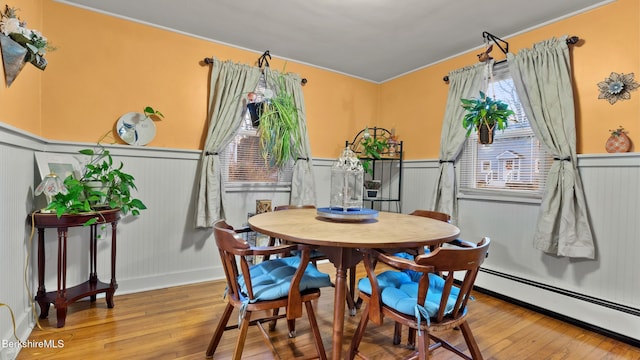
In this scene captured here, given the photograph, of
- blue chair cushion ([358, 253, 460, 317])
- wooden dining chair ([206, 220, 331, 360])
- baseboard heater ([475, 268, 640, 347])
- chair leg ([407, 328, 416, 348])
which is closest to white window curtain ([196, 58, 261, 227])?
wooden dining chair ([206, 220, 331, 360])

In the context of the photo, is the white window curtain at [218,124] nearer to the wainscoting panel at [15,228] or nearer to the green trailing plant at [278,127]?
the green trailing plant at [278,127]

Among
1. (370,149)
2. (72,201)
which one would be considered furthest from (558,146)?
(72,201)

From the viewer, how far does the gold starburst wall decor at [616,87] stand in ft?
7.19

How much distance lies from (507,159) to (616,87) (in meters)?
0.91

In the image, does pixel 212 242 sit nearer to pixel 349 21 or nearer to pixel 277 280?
pixel 277 280

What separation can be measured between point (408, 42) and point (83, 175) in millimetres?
3231

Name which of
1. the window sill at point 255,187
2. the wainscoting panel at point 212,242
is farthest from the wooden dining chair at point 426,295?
the window sill at point 255,187

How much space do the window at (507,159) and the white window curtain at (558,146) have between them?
165 mm

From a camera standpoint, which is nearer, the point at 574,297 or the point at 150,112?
the point at 574,297

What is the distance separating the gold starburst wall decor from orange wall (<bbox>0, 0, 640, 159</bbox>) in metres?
0.04

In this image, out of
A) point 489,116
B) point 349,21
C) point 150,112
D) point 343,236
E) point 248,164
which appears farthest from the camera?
point 248,164

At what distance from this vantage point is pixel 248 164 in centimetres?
342

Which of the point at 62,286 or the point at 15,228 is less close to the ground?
the point at 15,228
